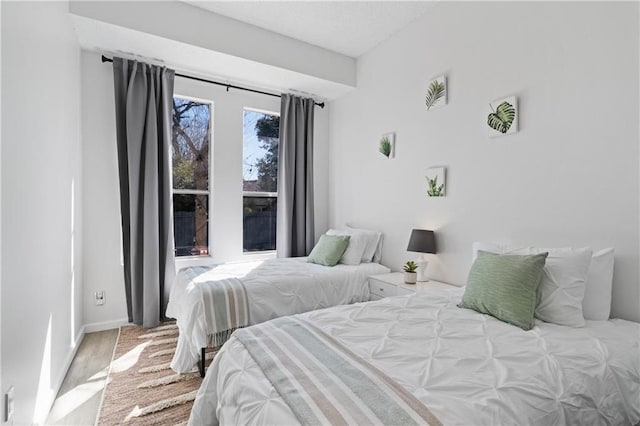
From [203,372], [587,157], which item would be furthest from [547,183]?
[203,372]

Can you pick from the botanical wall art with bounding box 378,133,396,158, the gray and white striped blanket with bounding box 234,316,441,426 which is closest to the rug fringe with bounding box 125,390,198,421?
the gray and white striped blanket with bounding box 234,316,441,426

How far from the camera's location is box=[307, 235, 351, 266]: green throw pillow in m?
3.27

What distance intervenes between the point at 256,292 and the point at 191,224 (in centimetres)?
160

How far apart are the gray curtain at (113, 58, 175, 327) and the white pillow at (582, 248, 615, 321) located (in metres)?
3.38

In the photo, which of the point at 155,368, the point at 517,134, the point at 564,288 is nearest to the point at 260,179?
the point at 155,368

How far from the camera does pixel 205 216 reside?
3770 millimetres

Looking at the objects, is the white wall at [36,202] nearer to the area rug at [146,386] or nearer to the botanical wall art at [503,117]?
the area rug at [146,386]

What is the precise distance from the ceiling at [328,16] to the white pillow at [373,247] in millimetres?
2100

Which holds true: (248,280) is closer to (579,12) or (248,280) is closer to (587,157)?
Answer: (587,157)

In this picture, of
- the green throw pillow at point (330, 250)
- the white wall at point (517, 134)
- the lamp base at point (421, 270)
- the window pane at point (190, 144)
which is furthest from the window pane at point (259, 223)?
the lamp base at point (421, 270)

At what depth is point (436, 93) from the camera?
2.93 metres

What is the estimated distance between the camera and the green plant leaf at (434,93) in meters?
2.88

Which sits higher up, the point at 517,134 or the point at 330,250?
the point at 517,134

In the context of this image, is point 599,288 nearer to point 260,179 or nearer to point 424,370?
point 424,370
